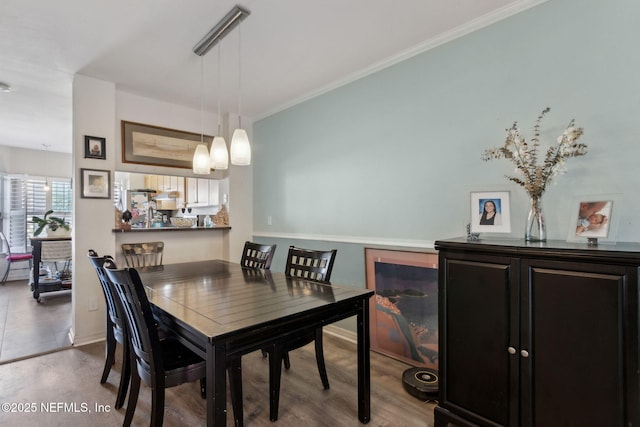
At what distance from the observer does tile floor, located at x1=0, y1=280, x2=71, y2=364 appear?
2.92 m

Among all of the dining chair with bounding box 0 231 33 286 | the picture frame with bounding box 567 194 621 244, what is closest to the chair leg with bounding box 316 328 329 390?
the picture frame with bounding box 567 194 621 244

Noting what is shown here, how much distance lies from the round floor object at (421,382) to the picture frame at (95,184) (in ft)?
10.6

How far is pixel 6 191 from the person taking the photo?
5.90 metres

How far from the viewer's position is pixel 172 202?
5492 millimetres

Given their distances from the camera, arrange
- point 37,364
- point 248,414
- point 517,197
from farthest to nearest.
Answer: point 37,364
point 517,197
point 248,414

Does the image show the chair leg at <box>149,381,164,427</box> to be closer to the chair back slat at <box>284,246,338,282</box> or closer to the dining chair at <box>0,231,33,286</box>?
the chair back slat at <box>284,246,338,282</box>

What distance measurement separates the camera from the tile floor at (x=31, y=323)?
9.58ft

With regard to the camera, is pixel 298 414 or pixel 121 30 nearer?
pixel 298 414

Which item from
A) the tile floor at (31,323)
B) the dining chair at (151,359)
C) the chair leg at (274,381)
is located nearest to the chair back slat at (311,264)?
the chair leg at (274,381)

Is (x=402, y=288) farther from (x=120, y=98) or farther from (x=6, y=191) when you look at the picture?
(x=6, y=191)

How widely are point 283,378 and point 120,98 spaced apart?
3.30m

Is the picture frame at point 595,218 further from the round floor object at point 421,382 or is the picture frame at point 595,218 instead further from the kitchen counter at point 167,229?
the kitchen counter at point 167,229

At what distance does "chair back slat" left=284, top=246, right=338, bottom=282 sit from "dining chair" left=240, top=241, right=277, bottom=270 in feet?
0.85

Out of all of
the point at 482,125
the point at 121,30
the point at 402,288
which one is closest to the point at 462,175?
the point at 482,125
